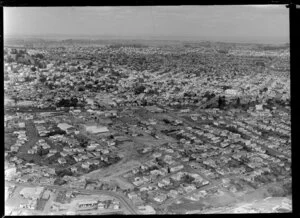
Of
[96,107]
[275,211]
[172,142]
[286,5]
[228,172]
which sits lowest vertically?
[275,211]

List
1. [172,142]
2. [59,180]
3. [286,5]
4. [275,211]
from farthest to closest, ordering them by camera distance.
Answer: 1. [172,142]
2. [59,180]
3. [275,211]
4. [286,5]

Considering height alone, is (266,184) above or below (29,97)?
below

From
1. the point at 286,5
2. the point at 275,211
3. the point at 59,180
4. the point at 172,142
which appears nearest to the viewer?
the point at 286,5

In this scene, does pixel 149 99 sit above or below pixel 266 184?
above

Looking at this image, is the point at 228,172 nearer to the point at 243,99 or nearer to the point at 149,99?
the point at 243,99

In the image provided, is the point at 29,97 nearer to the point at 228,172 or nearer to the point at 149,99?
the point at 149,99

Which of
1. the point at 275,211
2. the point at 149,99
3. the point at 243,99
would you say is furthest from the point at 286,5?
the point at 275,211

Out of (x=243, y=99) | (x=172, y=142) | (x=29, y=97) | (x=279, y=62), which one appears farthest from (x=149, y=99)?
(x=279, y=62)
